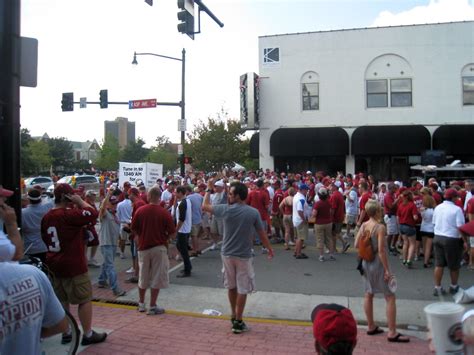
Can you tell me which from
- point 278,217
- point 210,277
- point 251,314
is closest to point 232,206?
point 251,314

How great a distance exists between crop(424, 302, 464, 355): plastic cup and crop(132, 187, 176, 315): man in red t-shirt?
4226 millimetres

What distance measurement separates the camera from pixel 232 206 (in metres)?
5.77

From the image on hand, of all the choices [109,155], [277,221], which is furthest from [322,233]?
[109,155]

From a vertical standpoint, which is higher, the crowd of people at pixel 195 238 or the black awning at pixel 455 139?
the black awning at pixel 455 139

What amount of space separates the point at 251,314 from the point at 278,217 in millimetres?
6396

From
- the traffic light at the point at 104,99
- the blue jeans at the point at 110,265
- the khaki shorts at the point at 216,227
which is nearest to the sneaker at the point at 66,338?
the blue jeans at the point at 110,265

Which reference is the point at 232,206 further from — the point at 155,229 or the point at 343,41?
the point at 343,41

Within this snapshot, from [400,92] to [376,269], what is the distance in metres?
19.9

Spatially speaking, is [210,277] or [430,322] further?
[210,277]

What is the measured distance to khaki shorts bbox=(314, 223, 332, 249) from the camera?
1019 cm

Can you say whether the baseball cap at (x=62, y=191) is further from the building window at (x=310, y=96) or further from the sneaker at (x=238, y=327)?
the building window at (x=310, y=96)

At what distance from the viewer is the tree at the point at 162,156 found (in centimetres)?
7460

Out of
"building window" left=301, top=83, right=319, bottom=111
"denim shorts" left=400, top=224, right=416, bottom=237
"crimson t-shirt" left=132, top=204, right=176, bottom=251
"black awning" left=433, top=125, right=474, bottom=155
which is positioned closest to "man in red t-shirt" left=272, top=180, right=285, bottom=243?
"denim shorts" left=400, top=224, right=416, bottom=237

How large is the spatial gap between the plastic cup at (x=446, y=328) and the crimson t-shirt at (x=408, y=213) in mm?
6944
